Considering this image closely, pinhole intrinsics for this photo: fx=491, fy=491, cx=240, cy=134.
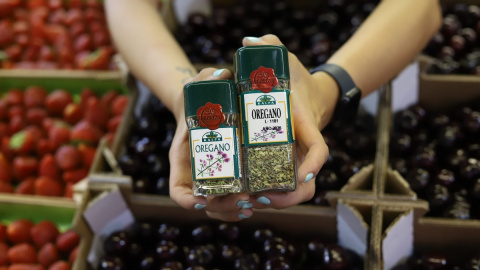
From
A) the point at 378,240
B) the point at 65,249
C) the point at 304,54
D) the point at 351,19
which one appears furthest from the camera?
the point at 351,19

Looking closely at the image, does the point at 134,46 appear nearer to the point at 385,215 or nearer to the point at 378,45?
the point at 378,45

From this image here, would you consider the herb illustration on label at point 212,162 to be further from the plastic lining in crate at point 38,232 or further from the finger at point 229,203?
the plastic lining in crate at point 38,232

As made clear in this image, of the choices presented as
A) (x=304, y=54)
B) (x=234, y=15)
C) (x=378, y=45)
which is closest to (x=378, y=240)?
(x=378, y=45)

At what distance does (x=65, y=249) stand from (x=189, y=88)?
0.96m

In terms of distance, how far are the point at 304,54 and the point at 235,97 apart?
102cm

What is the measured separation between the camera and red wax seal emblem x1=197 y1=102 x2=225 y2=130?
826mm

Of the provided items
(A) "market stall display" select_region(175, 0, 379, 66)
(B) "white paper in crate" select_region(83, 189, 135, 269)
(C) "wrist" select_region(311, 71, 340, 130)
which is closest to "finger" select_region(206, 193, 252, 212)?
(C) "wrist" select_region(311, 71, 340, 130)

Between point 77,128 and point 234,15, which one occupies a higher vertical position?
point 234,15

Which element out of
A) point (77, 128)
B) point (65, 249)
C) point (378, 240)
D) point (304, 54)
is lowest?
point (65, 249)

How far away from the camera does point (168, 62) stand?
1.30 meters

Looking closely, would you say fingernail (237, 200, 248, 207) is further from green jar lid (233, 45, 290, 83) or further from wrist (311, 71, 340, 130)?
wrist (311, 71, 340, 130)

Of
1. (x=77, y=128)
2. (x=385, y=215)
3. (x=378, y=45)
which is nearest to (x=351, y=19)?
(x=378, y=45)

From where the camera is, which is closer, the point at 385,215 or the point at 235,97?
the point at 235,97

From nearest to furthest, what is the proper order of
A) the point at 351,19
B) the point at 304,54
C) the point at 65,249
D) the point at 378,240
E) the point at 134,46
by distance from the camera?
1. the point at 378,240
2. the point at 134,46
3. the point at 65,249
4. the point at 304,54
5. the point at 351,19
